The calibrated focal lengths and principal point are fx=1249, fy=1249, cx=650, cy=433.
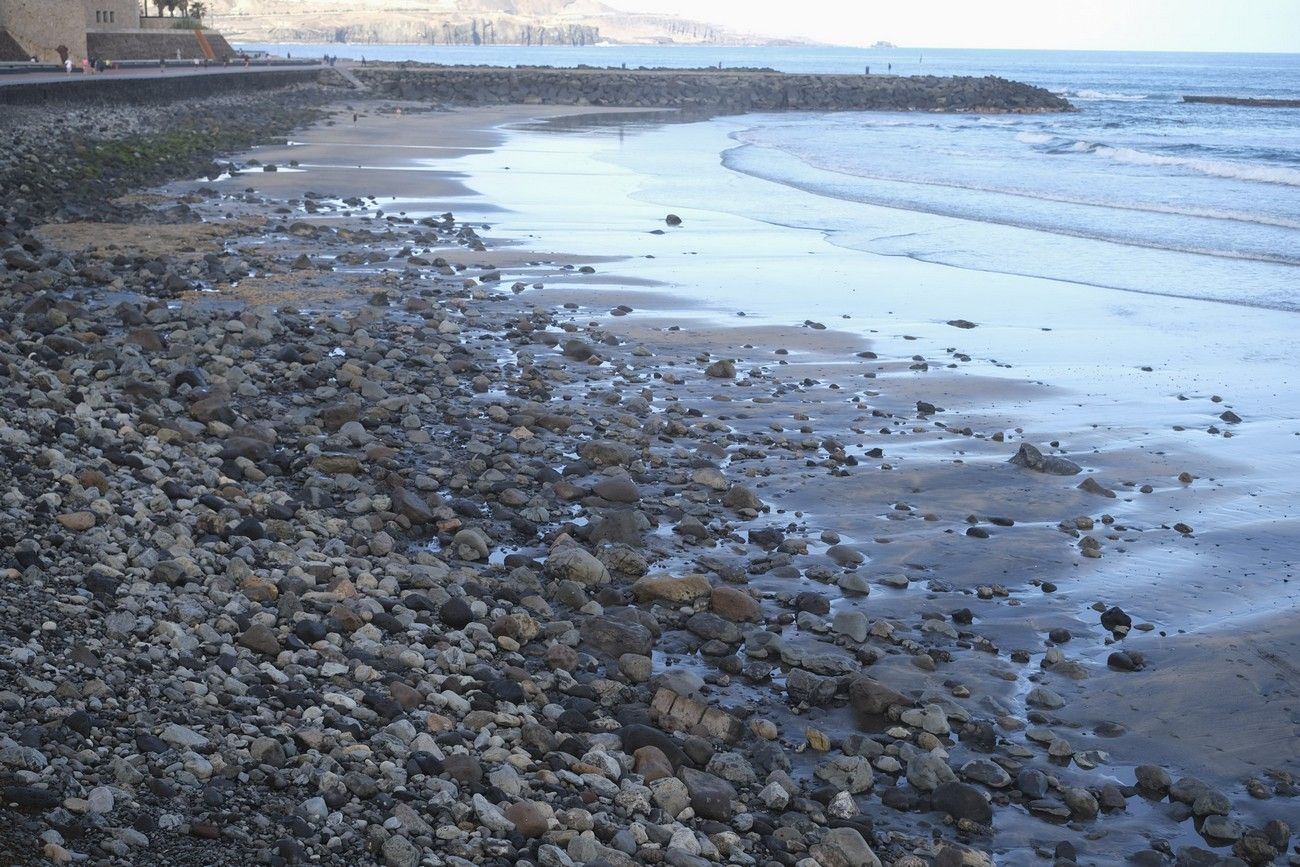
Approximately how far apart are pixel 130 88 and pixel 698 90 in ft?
123

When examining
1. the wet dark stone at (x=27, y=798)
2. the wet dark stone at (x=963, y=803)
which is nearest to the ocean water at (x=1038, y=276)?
the wet dark stone at (x=963, y=803)

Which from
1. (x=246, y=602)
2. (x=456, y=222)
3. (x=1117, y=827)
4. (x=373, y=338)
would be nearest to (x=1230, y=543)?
(x=1117, y=827)

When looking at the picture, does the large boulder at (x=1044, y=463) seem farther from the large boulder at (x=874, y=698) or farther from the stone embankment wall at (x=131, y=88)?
the stone embankment wall at (x=131, y=88)

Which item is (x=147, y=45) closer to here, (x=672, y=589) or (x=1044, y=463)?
(x=1044, y=463)

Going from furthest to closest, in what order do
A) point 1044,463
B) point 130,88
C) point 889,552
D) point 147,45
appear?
point 147,45 → point 130,88 → point 1044,463 → point 889,552

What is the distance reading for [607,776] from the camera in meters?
4.23

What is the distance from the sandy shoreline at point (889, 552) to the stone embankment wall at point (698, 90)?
1927 inches

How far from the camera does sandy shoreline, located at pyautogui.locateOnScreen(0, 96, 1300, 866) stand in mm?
4578

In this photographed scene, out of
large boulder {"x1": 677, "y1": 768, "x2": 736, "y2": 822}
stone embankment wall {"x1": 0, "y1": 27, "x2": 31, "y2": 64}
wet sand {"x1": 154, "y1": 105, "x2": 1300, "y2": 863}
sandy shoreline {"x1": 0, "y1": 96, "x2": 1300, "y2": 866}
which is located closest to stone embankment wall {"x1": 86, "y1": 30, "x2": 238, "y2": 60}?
stone embankment wall {"x1": 0, "y1": 27, "x2": 31, "y2": 64}

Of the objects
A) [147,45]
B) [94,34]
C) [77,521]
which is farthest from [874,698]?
[147,45]

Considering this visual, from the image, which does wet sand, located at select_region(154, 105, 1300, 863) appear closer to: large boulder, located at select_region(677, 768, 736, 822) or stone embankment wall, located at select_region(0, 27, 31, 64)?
large boulder, located at select_region(677, 768, 736, 822)

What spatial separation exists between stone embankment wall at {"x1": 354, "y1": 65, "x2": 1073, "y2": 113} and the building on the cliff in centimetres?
841

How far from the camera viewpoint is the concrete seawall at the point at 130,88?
24875mm

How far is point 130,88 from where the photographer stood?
3109cm
